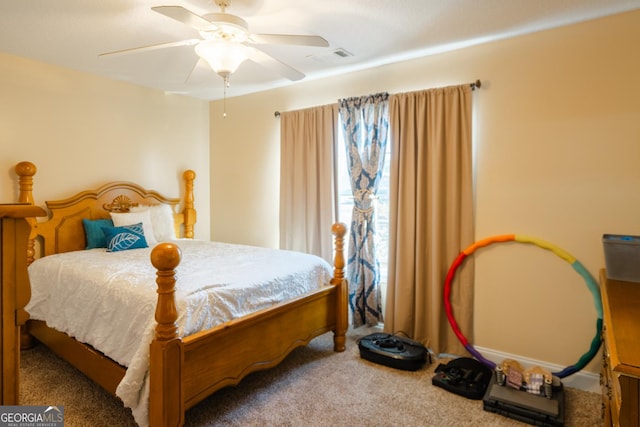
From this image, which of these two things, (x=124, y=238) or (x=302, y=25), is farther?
(x=124, y=238)

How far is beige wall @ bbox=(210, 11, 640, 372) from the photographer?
2330 mm

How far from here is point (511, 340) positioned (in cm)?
272

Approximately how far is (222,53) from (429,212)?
195 cm

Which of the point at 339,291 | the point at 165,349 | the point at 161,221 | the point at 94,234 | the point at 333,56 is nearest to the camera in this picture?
the point at 165,349

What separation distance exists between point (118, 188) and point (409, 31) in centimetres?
312

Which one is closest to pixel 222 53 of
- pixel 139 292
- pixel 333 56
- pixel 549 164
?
pixel 333 56

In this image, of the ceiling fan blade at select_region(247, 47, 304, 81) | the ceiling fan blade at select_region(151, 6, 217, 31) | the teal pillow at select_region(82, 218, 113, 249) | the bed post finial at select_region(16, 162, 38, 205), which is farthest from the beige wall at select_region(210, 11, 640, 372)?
the bed post finial at select_region(16, 162, 38, 205)

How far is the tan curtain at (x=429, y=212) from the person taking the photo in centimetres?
284

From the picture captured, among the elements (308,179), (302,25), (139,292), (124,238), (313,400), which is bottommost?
(313,400)

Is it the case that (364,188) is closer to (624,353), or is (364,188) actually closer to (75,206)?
(624,353)

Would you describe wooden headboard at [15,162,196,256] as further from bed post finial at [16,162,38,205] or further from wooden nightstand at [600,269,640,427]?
wooden nightstand at [600,269,640,427]

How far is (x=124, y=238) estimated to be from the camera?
10.7 ft

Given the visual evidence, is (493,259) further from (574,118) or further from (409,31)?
(409,31)

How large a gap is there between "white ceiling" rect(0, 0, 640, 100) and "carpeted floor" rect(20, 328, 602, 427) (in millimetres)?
2412
